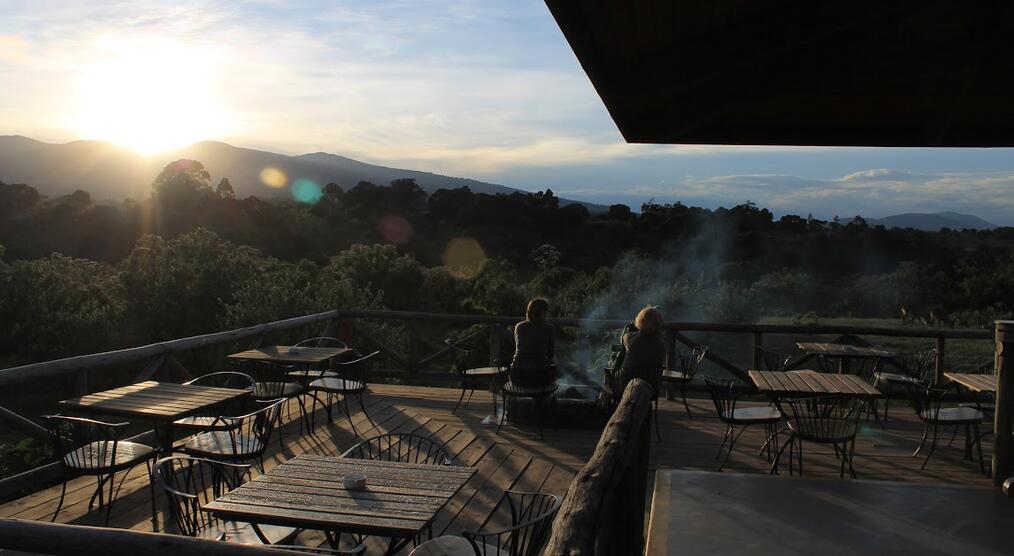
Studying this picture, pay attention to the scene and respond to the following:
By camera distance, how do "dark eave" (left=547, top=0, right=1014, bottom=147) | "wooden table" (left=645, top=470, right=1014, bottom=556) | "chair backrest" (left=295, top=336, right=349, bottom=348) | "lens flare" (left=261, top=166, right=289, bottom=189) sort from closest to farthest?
"dark eave" (left=547, top=0, right=1014, bottom=147) → "wooden table" (left=645, top=470, right=1014, bottom=556) → "chair backrest" (left=295, top=336, right=349, bottom=348) → "lens flare" (left=261, top=166, right=289, bottom=189)

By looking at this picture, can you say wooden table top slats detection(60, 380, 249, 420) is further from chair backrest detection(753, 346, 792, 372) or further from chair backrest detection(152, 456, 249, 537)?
chair backrest detection(753, 346, 792, 372)

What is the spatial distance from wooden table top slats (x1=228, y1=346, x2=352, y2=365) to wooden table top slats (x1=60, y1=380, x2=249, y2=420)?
4.18ft

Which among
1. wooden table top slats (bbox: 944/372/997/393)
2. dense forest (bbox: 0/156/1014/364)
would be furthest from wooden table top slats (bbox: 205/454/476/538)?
dense forest (bbox: 0/156/1014/364)

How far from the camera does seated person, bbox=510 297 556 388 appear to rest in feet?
20.3

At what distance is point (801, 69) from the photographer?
126 inches

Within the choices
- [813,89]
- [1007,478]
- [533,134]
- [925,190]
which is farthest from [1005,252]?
[813,89]

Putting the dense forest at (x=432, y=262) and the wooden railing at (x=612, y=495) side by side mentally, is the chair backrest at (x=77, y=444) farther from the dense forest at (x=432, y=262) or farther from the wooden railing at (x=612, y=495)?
the dense forest at (x=432, y=262)

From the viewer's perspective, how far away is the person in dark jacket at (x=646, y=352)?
5836 mm

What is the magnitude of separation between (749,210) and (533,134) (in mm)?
12652

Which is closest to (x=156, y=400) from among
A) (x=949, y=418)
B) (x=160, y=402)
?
(x=160, y=402)

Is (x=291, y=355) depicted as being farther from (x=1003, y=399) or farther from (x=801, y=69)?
(x=1003, y=399)

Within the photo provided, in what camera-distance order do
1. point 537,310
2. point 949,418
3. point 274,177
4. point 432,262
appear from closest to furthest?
point 949,418, point 537,310, point 432,262, point 274,177

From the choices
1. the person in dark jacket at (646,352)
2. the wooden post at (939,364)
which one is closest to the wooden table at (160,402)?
the person in dark jacket at (646,352)

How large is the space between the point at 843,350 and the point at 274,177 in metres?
50.4
